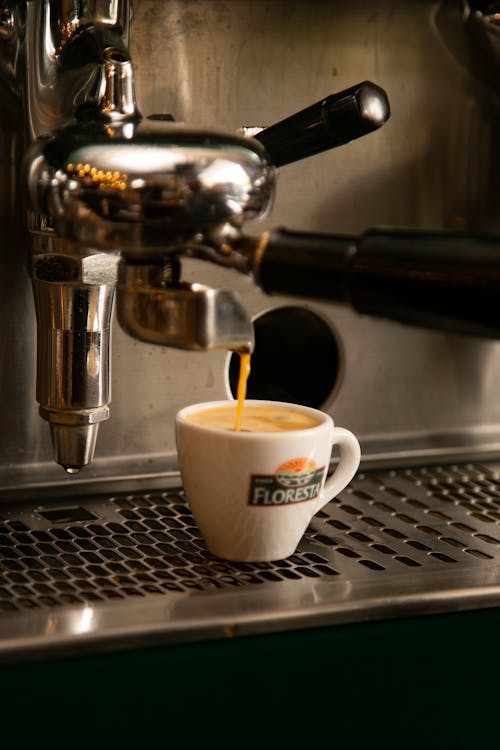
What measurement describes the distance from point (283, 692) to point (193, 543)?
0.13 m

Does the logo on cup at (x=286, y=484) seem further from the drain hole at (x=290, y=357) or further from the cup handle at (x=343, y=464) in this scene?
the drain hole at (x=290, y=357)

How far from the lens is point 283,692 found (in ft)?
1.73

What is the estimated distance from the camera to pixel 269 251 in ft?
1.44

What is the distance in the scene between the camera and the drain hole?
0.77 metres

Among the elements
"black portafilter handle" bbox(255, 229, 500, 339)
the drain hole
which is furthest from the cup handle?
"black portafilter handle" bbox(255, 229, 500, 339)

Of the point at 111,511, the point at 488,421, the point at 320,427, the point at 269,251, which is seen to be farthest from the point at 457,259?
the point at 488,421

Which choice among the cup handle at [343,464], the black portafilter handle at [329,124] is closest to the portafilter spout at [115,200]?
the black portafilter handle at [329,124]

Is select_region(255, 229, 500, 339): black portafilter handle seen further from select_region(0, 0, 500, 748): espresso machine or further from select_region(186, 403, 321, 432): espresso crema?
select_region(186, 403, 321, 432): espresso crema

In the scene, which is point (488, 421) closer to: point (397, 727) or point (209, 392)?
point (209, 392)

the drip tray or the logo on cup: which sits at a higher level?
the logo on cup

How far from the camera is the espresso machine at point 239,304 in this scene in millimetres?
464

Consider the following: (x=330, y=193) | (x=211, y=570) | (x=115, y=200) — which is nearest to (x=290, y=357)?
(x=330, y=193)

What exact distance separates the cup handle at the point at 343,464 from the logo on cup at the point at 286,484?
5cm

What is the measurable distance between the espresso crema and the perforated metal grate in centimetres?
6
